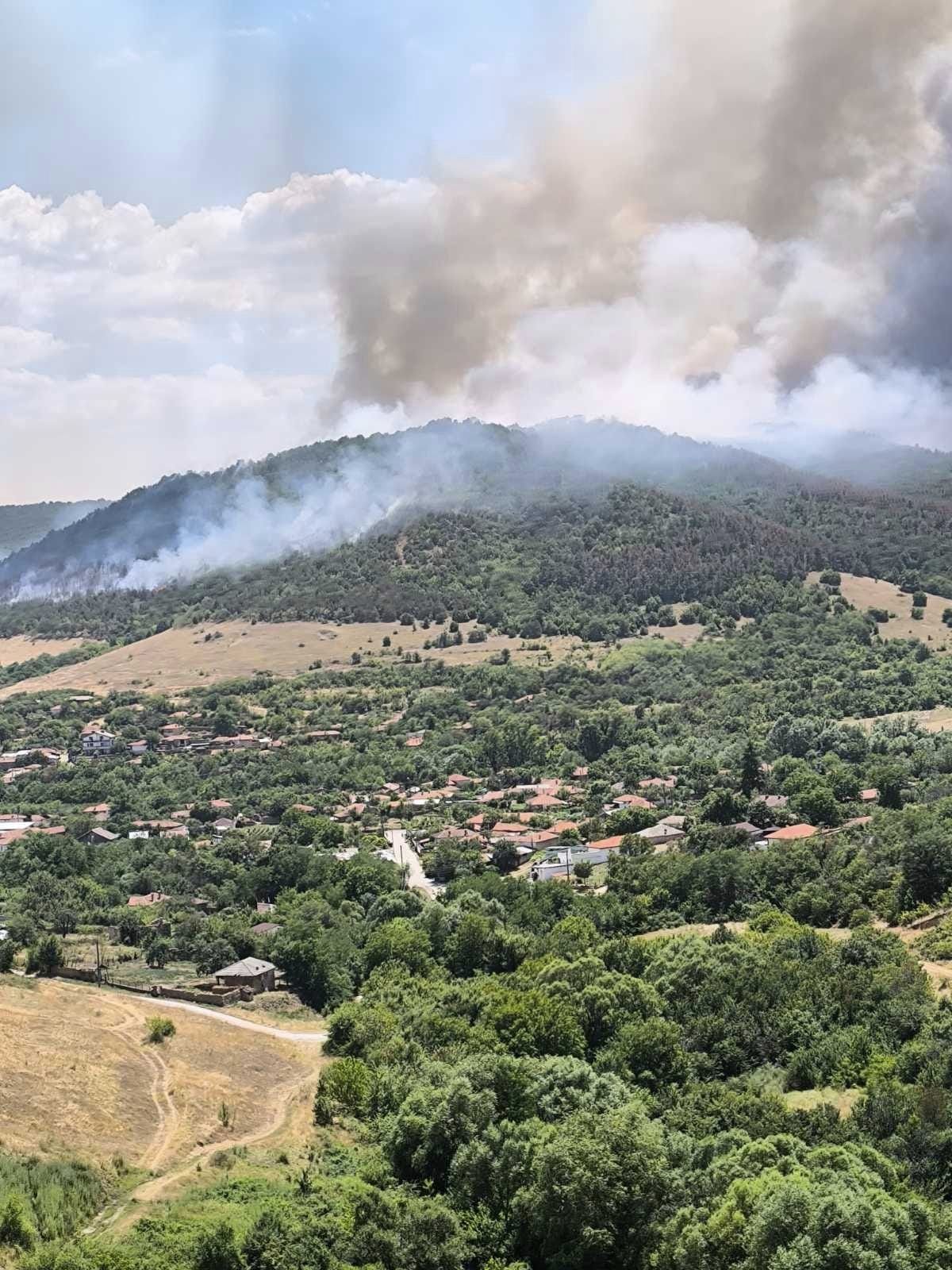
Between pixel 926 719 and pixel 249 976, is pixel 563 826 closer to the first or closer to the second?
pixel 926 719

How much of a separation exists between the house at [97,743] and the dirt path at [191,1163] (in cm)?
6689

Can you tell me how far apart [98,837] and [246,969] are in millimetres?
30506

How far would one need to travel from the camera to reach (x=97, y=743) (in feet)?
340

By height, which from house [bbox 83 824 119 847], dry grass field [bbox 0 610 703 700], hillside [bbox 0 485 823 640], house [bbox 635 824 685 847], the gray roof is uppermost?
hillside [bbox 0 485 823 640]

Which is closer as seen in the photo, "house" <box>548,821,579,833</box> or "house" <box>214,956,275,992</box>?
"house" <box>214,956,275,992</box>

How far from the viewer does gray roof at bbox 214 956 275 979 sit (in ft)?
160

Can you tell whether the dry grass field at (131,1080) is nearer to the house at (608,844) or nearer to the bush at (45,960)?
the bush at (45,960)

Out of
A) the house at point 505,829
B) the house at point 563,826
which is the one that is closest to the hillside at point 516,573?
the house at point 505,829

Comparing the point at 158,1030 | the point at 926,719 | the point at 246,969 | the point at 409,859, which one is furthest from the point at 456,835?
the point at 158,1030

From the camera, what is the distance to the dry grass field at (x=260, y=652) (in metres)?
122

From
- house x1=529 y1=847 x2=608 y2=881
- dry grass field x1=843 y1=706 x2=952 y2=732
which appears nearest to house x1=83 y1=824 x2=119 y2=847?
house x1=529 y1=847 x2=608 y2=881

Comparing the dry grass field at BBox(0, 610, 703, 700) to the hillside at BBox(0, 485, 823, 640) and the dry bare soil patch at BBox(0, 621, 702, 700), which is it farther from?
the hillside at BBox(0, 485, 823, 640)

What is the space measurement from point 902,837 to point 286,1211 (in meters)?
30.9

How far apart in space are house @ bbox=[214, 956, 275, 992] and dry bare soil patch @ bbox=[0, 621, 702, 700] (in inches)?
2737
